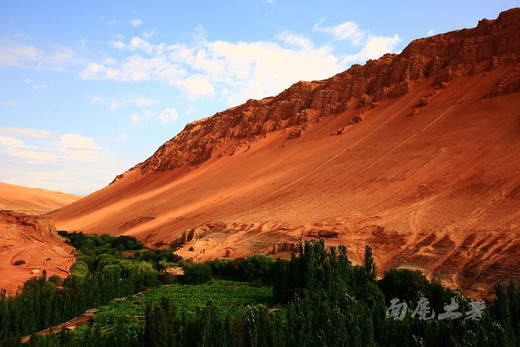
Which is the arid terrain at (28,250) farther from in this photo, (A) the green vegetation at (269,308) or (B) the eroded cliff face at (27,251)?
(A) the green vegetation at (269,308)

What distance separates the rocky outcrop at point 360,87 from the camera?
3481 cm

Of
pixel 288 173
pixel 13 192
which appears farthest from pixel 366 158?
pixel 13 192

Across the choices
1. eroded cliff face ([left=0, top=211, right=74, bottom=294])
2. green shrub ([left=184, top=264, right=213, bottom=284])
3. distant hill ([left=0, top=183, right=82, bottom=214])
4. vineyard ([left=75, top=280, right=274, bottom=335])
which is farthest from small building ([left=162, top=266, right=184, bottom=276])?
distant hill ([left=0, top=183, right=82, bottom=214])

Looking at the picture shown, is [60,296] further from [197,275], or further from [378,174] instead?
[378,174]

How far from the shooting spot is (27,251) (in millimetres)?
18750

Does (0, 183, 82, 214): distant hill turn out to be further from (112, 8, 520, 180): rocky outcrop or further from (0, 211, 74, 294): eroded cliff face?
(0, 211, 74, 294): eroded cliff face

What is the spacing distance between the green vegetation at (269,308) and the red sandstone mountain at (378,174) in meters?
3.06

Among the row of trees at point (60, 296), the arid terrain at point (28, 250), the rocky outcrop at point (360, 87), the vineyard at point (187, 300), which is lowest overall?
the vineyard at point (187, 300)

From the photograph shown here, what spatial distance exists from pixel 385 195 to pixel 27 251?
63.0 ft

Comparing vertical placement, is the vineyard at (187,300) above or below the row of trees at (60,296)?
below

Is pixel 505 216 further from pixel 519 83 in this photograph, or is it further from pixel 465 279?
pixel 519 83

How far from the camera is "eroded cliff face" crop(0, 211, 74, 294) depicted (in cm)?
1557

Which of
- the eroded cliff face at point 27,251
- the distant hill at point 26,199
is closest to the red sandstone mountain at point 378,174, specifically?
A: the eroded cliff face at point 27,251

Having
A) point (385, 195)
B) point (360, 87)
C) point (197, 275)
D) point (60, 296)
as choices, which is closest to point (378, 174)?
point (385, 195)
